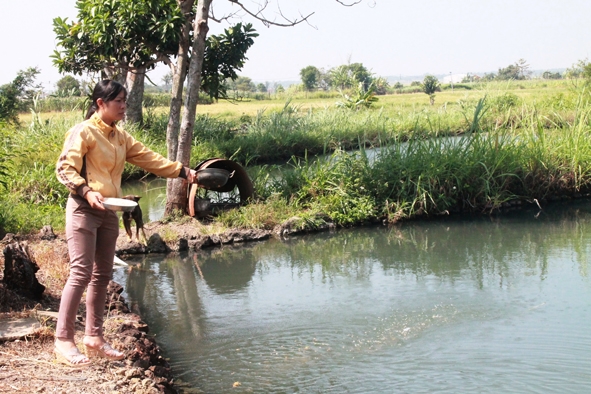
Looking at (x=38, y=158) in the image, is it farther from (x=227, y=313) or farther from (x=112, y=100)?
(x=112, y=100)

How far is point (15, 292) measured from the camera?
542 centimetres

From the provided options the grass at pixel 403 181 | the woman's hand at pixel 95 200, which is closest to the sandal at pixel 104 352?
the woman's hand at pixel 95 200

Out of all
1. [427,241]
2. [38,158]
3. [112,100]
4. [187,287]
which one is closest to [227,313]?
[187,287]

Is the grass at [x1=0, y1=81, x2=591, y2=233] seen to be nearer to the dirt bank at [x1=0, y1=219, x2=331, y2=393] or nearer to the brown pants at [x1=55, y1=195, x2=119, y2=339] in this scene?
the dirt bank at [x1=0, y1=219, x2=331, y2=393]

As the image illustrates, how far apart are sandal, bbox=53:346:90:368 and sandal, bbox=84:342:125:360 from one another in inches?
4.9

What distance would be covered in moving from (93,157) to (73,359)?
3.95 ft

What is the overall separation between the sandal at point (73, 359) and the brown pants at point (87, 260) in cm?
10

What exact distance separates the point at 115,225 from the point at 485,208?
306 inches

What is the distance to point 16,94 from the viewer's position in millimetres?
18969

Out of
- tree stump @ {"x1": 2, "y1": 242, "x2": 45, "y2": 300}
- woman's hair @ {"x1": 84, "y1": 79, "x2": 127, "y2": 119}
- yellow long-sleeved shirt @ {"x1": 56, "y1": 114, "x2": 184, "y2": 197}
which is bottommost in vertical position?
tree stump @ {"x1": 2, "y1": 242, "x2": 45, "y2": 300}

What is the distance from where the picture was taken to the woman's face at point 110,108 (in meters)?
4.24

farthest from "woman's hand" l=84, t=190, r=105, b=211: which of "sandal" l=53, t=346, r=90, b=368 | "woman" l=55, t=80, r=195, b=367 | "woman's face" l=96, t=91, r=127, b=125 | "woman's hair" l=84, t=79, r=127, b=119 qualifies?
"sandal" l=53, t=346, r=90, b=368

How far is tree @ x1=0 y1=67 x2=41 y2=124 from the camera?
1781cm

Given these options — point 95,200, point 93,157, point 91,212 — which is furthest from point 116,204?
point 93,157
